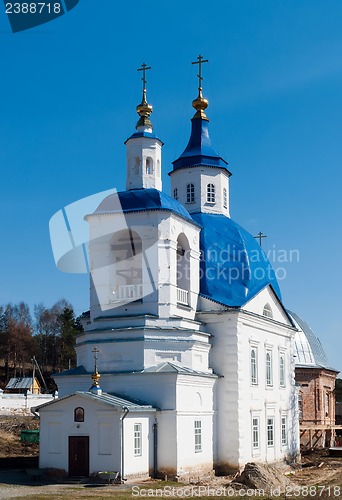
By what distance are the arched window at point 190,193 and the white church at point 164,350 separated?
1.95 meters

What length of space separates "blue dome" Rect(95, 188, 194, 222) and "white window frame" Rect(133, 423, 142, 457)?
688 cm

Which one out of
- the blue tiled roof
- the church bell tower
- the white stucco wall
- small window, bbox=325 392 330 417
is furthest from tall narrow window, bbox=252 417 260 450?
small window, bbox=325 392 330 417

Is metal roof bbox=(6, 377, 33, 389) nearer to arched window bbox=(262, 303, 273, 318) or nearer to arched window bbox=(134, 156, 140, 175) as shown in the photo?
arched window bbox=(262, 303, 273, 318)

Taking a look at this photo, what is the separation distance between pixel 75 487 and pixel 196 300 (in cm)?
828

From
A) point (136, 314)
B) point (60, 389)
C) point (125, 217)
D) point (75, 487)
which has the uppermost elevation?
point (125, 217)

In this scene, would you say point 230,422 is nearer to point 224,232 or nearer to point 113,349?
point 113,349

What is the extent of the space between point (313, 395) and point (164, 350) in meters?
19.7

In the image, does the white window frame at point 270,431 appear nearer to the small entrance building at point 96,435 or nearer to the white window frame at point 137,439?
the small entrance building at point 96,435

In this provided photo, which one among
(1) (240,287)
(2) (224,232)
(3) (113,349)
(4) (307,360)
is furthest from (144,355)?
(4) (307,360)

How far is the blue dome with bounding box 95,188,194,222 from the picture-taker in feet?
82.8

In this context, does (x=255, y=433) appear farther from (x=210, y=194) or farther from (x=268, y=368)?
(x=210, y=194)

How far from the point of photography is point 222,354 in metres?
26.4

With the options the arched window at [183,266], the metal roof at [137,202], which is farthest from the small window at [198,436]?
the metal roof at [137,202]

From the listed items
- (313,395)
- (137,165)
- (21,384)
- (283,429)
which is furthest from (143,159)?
(21,384)
